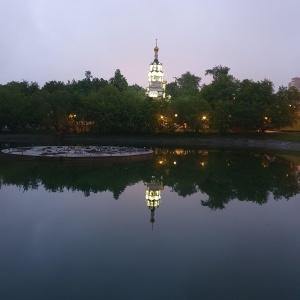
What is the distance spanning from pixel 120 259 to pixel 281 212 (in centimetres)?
943

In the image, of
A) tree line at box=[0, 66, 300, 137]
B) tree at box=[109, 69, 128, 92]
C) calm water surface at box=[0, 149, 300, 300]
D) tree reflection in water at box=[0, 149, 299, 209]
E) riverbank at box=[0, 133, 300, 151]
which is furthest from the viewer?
tree at box=[109, 69, 128, 92]

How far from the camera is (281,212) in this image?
56.2 ft

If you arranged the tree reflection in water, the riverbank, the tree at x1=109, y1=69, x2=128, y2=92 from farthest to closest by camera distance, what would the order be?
1. the tree at x1=109, y1=69, x2=128, y2=92
2. the riverbank
3. the tree reflection in water

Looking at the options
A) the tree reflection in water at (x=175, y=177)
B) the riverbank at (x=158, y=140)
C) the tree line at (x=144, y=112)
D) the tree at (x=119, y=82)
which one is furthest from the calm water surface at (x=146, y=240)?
the tree at (x=119, y=82)

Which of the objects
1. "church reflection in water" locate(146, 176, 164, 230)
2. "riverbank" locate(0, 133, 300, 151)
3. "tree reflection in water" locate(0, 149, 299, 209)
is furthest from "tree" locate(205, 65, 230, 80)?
"church reflection in water" locate(146, 176, 164, 230)

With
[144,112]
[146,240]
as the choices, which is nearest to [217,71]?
[144,112]

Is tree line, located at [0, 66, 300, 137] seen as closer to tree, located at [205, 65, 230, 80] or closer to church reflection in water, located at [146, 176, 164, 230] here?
tree, located at [205, 65, 230, 80]

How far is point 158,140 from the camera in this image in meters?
64.2

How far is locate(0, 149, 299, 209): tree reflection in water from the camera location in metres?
21.7

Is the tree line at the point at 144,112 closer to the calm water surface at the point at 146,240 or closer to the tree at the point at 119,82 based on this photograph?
the tree at the point at 119,82

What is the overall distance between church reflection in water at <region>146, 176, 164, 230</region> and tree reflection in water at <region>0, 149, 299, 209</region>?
21.6 inches

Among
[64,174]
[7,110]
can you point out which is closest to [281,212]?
[64,174]

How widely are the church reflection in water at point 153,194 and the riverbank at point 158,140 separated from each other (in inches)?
1364

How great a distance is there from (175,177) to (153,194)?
643 centimetres
